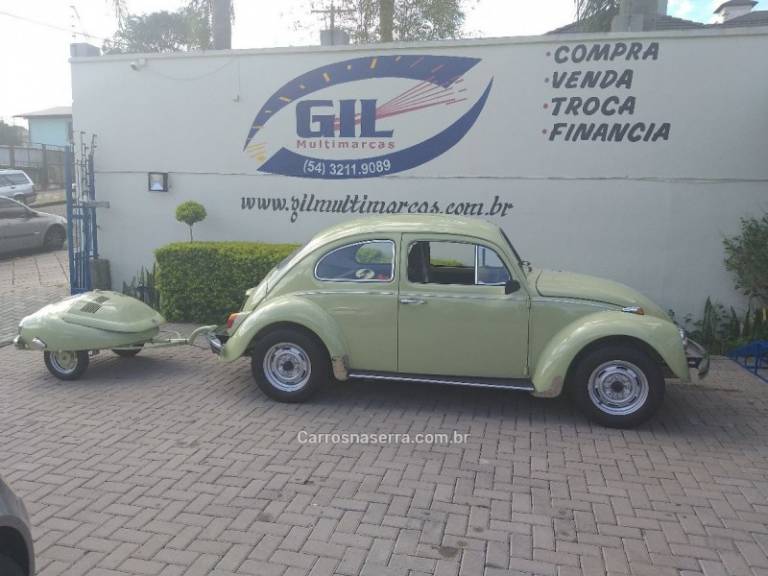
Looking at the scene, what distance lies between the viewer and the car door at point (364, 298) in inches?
222

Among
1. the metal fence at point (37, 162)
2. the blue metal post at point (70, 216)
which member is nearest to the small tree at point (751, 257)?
the blue metal post at point (70, 216)

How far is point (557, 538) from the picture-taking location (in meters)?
3.72

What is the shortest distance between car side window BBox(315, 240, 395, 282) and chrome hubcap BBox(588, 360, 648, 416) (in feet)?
6.32

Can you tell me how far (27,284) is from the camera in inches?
463

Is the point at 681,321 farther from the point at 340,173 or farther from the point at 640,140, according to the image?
the point at 340,173

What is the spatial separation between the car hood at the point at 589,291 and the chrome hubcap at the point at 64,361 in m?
4.55

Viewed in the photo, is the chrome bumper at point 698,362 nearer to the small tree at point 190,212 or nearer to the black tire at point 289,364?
the black tire at point 289,364

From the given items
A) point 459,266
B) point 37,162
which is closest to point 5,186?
point 37,162

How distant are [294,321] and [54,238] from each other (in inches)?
501

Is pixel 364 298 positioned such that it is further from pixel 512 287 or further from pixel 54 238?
pixel 54 238

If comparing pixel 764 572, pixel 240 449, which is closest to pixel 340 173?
pixel 240 449

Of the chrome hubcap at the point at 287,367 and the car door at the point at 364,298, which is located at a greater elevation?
the car door at the point at 364,298

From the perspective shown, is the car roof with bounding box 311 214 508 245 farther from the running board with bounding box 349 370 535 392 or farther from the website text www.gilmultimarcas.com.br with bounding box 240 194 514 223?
the website text www.gilmultimarcas.com.br with bounding box 240 194 514 223

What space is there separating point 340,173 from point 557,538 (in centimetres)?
629
